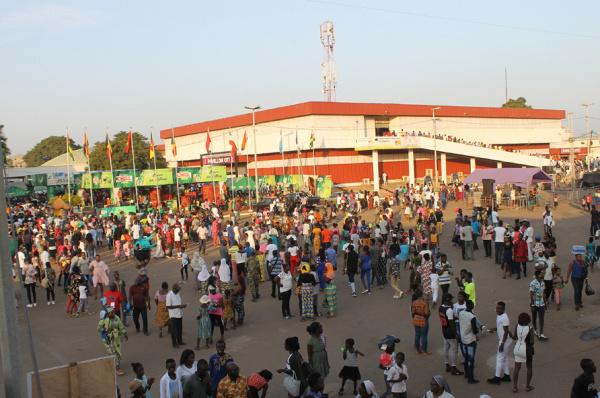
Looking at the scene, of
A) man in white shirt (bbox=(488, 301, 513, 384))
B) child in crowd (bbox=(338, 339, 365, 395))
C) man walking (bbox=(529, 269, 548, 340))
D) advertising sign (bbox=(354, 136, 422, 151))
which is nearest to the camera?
child in crowd (bbox=(338, 339, 365, 395))

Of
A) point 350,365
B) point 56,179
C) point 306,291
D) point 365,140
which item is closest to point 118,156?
point 56,179

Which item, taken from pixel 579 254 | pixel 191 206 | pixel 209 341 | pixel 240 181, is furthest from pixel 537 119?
pixel 209 341

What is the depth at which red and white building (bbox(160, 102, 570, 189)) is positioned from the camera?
4509 centimetres

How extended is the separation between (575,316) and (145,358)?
357 inches

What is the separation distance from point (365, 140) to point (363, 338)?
35439 millimetres

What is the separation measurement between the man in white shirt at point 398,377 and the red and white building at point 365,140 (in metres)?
35.6

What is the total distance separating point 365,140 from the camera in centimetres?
4450

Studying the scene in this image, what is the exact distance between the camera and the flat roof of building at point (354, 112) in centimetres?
4823

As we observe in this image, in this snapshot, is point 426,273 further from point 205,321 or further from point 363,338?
point 205,321

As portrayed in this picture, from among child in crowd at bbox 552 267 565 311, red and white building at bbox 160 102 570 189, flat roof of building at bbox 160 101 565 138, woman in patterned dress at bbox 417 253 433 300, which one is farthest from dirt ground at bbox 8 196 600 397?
flat roof of building at bbox 160 101 565 138

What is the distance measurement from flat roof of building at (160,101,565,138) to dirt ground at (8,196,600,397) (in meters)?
31.5

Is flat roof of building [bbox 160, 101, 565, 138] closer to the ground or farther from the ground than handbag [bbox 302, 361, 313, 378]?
farther from the ground

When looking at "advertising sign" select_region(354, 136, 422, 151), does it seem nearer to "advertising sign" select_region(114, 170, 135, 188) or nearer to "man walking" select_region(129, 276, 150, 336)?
"advertising sign" select_region(114, 170, 135, 188)

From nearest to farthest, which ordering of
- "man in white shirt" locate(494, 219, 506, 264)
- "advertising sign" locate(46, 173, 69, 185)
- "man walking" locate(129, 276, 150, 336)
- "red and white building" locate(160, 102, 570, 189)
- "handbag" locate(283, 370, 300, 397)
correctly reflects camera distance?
"handbag" locate(283, 370, 300, 397)
"man walking" locate(129, 276, 150, 336)
"man in white shirt" locate(494, 219, 506, 264)
"advertising sign" locate(46, 173, 69, 185)
"red and white building" locate(160, 102, 570, 189)
